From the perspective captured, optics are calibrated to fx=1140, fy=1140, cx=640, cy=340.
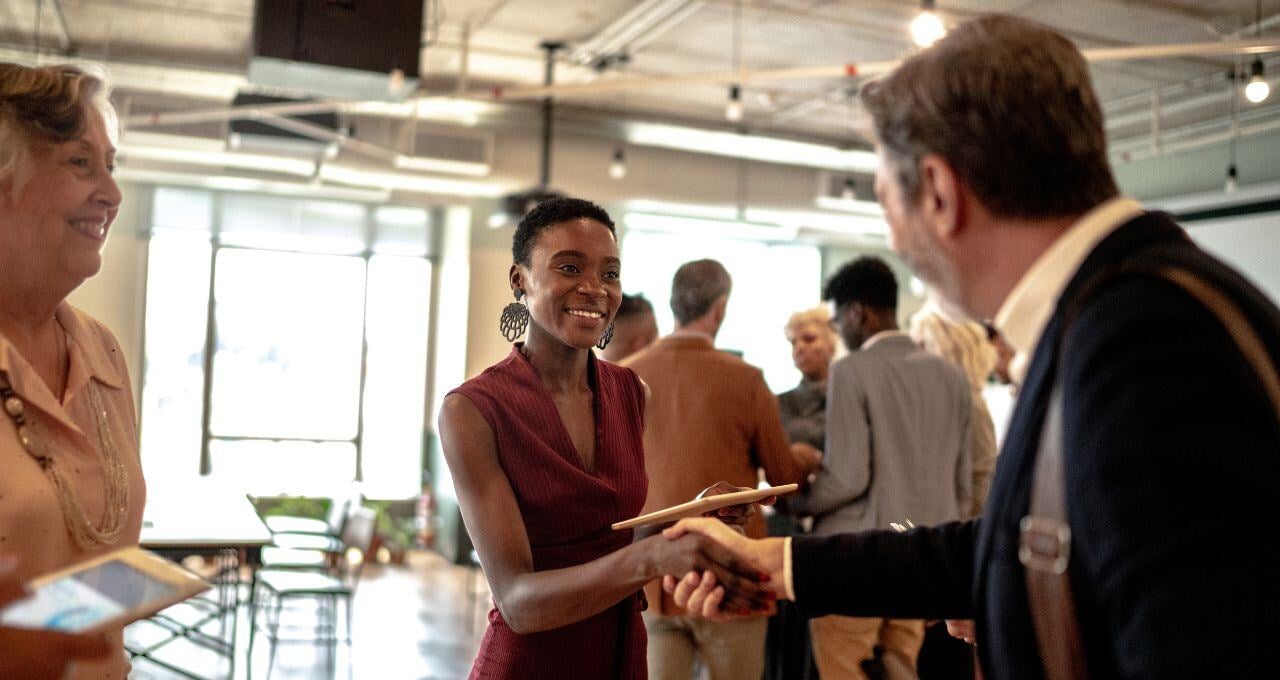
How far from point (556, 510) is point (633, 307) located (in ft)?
9.94

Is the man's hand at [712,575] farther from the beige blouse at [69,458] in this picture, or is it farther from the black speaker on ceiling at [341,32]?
the black speaker on ceiling at [341,32]

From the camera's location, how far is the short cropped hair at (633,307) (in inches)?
195

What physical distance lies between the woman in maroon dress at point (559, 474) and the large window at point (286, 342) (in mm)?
10214

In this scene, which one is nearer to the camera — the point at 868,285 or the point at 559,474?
the point at 559,474

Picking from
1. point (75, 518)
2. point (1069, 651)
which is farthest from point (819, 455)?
point (1069, 651)

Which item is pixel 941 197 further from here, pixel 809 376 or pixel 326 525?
pixel 326 525

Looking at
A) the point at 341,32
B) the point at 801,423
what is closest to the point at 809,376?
the point at 801,423

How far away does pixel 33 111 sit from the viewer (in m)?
1.74

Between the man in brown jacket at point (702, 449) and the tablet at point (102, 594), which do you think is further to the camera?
the man in brown jacket at point (702, 449)

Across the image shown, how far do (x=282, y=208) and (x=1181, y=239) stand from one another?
11693 millimetres

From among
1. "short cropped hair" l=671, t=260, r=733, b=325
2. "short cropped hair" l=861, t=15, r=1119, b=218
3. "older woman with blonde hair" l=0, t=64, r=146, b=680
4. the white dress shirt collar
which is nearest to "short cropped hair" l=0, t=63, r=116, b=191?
"older woman with blonde hair" l=0, t=64, r=146, b=680

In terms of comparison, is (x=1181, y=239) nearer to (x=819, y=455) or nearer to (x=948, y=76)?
(x=948, y=76)

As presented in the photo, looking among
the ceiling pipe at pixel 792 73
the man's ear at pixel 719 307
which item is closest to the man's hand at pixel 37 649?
the man's ear at pixel 719 307

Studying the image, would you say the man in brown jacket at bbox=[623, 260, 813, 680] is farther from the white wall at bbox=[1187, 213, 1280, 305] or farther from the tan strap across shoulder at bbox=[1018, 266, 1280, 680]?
the white wall at bbox=[1187, 213, 1280, 305]
